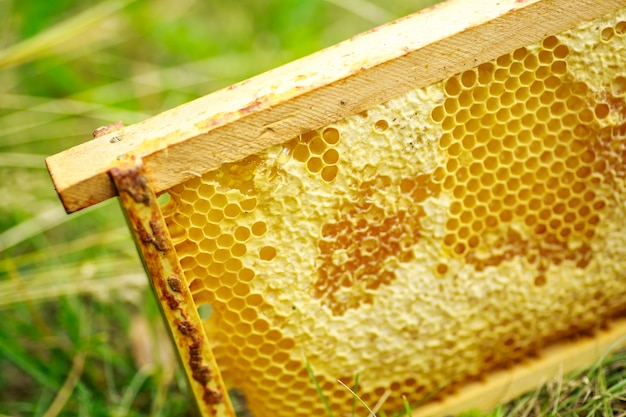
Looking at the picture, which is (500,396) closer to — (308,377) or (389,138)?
(308,377)

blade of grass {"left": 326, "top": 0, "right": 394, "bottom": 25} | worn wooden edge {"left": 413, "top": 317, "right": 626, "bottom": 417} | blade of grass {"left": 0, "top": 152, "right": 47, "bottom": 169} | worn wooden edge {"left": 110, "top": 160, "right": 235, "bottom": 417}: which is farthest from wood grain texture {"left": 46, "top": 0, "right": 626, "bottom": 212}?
blade of grass {"left": 326, "top": 0, "right": 394, "bottom": 25}

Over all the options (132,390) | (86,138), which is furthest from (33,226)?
(132,390)

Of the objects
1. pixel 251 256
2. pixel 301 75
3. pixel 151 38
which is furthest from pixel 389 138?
pixel 151 38

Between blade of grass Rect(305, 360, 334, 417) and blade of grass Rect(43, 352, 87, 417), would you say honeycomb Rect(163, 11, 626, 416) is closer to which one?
blade of grass Rect(305, 360, 334, 417)

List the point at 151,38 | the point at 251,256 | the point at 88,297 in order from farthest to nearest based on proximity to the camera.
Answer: the point at 151,38 < the point at 88,297 < the point at 251,256

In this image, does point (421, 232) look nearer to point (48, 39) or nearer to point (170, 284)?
point (170, 284)

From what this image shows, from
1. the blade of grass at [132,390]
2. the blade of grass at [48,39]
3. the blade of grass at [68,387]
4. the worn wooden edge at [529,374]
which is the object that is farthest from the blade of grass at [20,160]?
the worn wooden edge at [529,374]

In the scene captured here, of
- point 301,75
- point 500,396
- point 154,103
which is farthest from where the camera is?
point 154,103

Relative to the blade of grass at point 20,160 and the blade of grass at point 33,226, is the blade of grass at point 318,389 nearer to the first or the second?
the blade of grass at point 33,226
